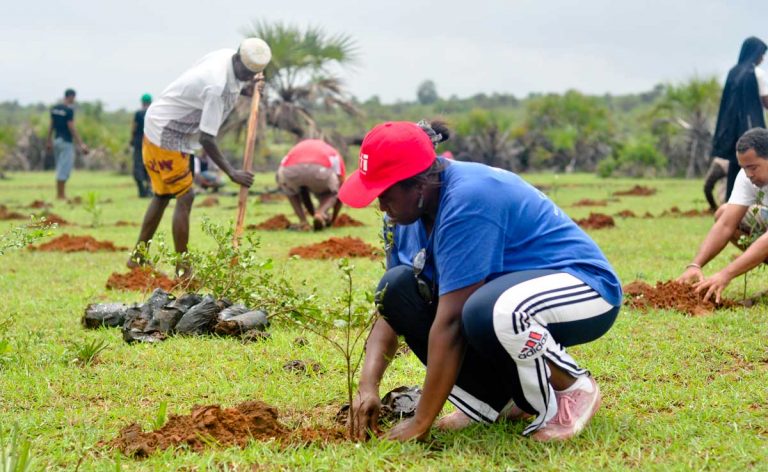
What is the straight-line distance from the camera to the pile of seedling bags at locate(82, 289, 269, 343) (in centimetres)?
519

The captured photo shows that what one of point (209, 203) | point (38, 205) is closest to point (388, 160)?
point (209, 203)

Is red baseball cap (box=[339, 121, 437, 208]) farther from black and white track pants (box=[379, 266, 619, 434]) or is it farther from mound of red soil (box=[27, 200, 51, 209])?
mound of red soil (box=[27, 200, 51, 209])

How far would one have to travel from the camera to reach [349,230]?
11.9 m

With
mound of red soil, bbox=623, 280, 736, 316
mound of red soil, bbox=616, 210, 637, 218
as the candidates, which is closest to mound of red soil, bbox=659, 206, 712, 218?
mound of red soil, bbox=616, 210, 637, 218

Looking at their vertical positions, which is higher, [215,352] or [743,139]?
[743,139]

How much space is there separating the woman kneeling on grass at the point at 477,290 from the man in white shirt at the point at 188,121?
383 centimetres

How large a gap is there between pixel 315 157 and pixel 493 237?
8433 millimetres

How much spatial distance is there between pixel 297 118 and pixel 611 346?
17.7 meters

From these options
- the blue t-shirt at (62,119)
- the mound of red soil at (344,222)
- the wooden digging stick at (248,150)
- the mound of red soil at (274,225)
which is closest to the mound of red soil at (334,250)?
the wooden digging stick at (248,150)

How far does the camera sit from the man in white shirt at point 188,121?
706 centimetres

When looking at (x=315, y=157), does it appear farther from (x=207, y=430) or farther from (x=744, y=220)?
(x=207, y=430)

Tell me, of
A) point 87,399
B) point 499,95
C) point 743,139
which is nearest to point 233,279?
point 87,399

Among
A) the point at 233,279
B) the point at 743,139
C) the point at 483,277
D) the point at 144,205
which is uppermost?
the point at 743,139

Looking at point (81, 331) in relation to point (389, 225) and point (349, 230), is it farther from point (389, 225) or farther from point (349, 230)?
point (349, 230)
